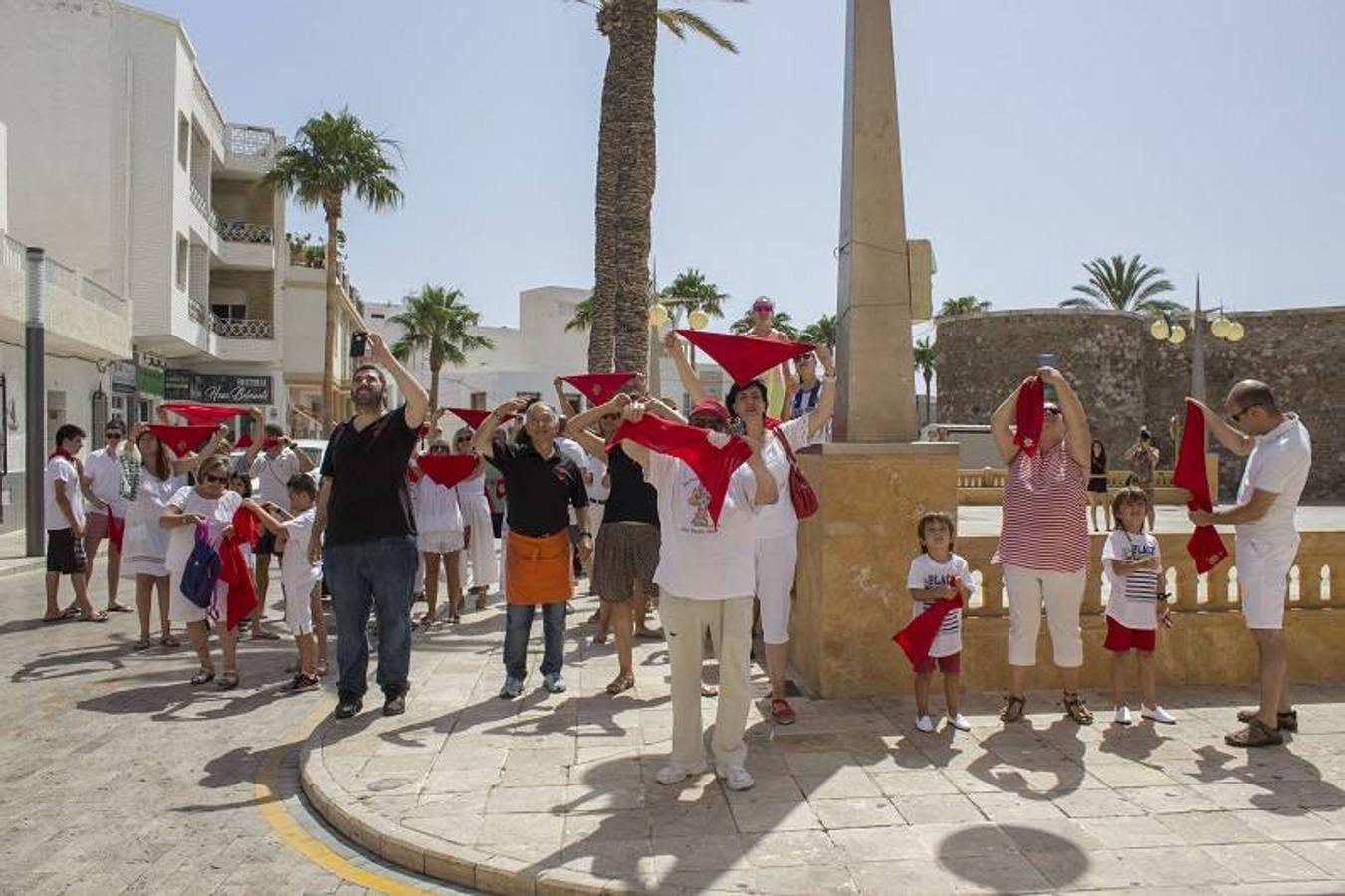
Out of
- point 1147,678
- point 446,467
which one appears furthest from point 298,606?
point 1147,678

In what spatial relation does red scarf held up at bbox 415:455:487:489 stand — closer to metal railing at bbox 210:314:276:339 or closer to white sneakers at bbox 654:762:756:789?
white sneakers at bbox 654:762:756:789

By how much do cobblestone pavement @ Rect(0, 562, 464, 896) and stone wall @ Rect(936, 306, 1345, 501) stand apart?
3456 cm

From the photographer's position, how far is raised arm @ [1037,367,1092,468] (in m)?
5.71

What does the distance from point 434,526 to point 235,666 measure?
2242mm

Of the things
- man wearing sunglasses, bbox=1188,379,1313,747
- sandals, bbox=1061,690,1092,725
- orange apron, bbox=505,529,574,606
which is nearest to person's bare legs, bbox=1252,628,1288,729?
man wearing sunglasses, bbox=1188,379,1313,747

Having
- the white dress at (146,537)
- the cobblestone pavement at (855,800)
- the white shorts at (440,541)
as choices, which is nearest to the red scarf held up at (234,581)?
the white dress at (146,537)

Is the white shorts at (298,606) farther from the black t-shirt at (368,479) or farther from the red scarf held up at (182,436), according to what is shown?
the red scarf held up at (182,436)

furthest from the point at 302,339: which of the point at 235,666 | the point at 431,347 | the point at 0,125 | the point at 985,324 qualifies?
the point at 235,666

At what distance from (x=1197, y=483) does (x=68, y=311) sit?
20.5 m

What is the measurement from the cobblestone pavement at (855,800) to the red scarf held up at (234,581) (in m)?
1.68

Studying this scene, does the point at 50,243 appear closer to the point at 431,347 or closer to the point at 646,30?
the point at 646,30

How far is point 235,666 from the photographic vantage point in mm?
8219

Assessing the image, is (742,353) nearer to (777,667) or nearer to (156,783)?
(777,667)

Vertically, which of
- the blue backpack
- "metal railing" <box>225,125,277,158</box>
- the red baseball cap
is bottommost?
the blue backpack
